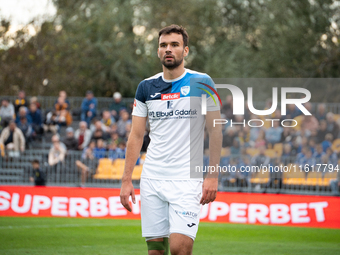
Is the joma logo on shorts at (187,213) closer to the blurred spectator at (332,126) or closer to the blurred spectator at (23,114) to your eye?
the blurred spectator at (332,126)

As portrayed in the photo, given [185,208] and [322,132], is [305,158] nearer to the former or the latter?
[322,132]

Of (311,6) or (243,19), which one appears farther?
(243,19)

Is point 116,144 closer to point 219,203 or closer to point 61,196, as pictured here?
point 61,196

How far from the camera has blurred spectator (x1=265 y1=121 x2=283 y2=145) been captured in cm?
1466

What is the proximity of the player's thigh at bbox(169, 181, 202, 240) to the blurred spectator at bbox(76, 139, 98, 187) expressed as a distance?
11498mm

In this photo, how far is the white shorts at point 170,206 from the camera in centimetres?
415

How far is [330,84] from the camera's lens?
26125 mm

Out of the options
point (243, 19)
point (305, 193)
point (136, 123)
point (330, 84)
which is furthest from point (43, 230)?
point (243, 19)

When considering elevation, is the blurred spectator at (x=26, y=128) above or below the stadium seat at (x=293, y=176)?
above

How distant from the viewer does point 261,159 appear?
46.7 feet

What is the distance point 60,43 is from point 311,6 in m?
15.6

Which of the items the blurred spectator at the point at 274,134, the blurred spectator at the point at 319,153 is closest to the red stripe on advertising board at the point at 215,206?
the blurred spectator at the point at 319,153

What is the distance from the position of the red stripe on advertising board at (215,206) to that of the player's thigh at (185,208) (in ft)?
24.2

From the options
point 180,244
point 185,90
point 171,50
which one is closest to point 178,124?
point 185,90
